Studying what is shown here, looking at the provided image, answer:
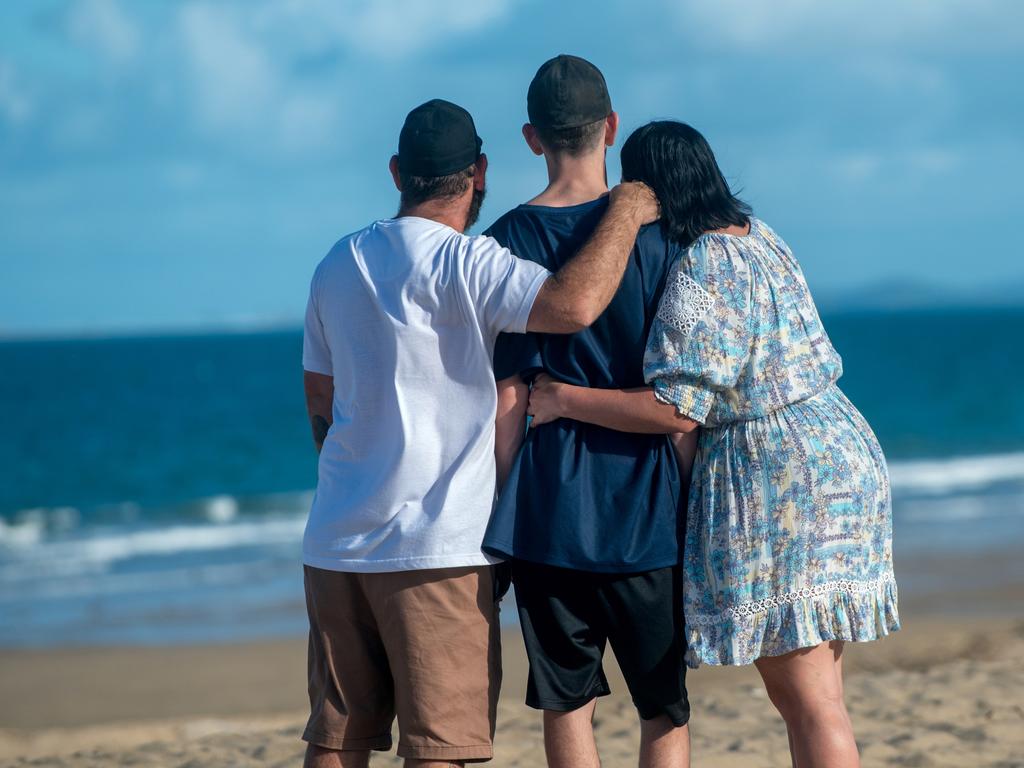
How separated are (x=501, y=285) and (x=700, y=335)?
1.44ft

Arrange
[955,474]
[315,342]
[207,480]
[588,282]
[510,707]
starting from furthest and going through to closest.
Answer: [207,480] → [955,474] → [510,707] → [315,342] → [588,282]

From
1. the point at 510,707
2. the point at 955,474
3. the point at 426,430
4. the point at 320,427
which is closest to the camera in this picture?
the point at 426,430

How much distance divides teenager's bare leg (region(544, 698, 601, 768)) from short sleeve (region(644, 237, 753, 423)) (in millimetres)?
763

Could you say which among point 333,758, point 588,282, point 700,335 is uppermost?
point 588,282

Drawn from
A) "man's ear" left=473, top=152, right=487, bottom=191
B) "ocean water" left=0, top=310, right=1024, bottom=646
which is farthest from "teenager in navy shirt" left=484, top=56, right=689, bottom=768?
"ocean water" left=0, top=310, right=1024, bottom=646

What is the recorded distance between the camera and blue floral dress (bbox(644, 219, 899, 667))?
95.6 inches

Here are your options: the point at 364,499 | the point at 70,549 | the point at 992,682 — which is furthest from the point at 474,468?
the point at 70,549

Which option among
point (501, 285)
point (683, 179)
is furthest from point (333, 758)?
point (683, 179)

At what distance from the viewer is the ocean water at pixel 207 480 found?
29.1 feet

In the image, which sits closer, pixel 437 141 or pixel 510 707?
pixel 437 141

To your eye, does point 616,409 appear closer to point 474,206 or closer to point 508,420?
point 508,420

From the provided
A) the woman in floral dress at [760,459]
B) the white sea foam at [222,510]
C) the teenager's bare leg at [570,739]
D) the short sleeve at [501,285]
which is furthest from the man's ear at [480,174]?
the white sea foam at [222,510]

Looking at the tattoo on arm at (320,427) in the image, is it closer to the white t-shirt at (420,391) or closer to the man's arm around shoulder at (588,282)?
the white t-shirt at (420,391)

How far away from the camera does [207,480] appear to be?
22.9 m
